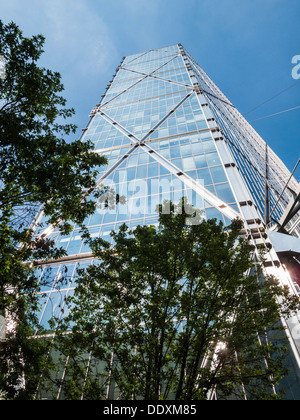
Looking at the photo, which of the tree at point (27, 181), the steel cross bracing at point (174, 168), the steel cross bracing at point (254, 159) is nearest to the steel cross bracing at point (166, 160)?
the steel cross bracing at point (174, 168)

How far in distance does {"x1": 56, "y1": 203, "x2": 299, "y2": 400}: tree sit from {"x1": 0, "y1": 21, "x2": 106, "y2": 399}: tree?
1.35 metres

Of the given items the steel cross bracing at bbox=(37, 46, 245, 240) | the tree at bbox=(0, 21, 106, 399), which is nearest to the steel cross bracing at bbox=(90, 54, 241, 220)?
the steel cross bracing at bbox=(37, 46, 245, 240)

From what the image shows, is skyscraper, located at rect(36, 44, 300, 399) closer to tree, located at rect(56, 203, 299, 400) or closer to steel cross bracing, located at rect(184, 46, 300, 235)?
steel cross bracing, located at rect(184, 46, 300, 235)

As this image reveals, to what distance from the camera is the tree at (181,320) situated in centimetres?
650

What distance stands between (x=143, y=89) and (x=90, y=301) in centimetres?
4104

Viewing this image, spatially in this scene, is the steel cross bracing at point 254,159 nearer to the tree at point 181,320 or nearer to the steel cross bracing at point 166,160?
the steel cross bracing at point 166,160

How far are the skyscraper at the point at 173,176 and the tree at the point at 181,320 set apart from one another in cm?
228

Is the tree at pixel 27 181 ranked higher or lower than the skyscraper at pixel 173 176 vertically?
lower

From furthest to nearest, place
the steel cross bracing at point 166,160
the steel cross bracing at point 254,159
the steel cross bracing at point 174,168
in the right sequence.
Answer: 1. the steel cross bracing at point 254,159
2. the steel cross bracing at point 166,160
3. the steel cross bracing at point 174,168

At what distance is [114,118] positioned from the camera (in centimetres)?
3538

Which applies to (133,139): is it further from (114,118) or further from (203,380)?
(203,380)

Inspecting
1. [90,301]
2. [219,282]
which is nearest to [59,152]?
[90,301]
